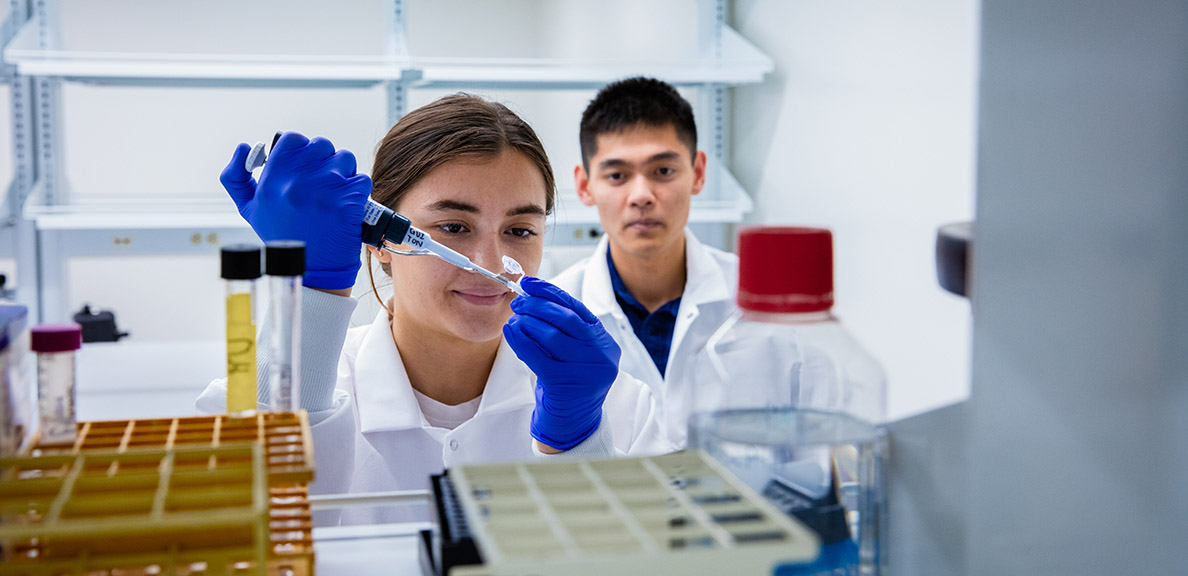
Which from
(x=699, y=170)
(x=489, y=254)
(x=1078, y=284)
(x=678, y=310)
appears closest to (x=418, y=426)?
(x=489, y=254)

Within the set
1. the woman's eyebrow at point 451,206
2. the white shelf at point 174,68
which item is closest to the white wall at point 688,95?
the white shelf at point 174,68

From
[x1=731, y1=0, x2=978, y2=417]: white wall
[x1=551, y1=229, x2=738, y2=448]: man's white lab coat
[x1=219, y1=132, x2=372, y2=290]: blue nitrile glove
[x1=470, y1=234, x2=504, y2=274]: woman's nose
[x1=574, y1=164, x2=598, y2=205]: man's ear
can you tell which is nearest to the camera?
[x1=219, y1=132, x2=372, y2=290]: blue nitrile glove

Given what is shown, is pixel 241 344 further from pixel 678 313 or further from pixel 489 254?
pixel 678 313

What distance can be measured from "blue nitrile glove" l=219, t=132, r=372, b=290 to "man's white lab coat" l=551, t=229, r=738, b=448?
1265 mm

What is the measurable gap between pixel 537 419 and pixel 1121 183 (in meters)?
0.92

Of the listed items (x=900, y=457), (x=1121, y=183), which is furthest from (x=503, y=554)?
(x=1121, y=183)

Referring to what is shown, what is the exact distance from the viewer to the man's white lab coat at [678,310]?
2512 mm

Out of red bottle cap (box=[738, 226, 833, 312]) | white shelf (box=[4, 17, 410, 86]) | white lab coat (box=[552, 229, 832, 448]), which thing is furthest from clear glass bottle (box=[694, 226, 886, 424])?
white shelf (box=[4, 17, 410, 86])

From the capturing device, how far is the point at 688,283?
8.81 feet

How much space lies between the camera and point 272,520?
23.9 inches

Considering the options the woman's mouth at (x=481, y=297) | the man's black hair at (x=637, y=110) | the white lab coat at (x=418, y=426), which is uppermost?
the man's black hair at (x=637, y=110)

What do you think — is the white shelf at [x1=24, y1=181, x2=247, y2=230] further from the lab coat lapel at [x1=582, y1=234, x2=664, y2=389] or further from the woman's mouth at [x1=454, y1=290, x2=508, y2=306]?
the woman's mouth at [x1=454, y1=290, x2=508, y2=306]

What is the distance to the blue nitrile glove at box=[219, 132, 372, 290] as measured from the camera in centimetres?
118

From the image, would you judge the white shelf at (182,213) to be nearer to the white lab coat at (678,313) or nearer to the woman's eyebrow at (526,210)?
the white lab coat at (678,313)
